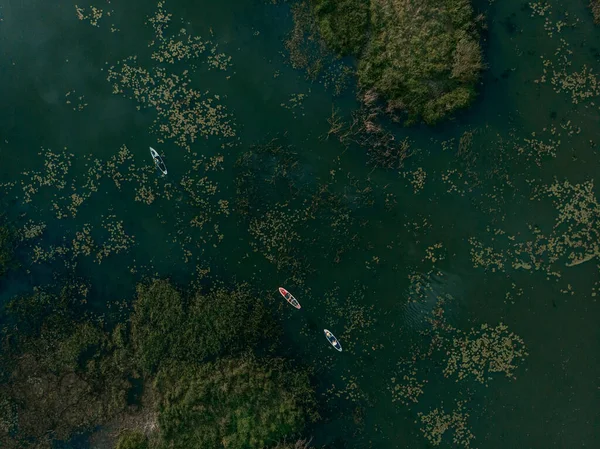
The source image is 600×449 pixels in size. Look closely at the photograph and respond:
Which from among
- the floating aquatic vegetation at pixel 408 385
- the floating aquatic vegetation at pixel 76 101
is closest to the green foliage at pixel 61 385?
the floating aquatic vegetation at pixel 76 101

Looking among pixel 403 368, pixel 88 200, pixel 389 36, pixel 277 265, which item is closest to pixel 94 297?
pixel 88 200

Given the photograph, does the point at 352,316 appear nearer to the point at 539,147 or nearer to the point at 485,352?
the point at 485,352

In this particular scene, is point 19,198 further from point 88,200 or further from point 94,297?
point 94,297

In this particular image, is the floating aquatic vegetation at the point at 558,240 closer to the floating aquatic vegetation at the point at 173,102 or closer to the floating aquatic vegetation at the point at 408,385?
the floating aquatic vegetation at the point at 408,385

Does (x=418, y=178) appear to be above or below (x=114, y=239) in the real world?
below

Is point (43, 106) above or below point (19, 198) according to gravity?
above

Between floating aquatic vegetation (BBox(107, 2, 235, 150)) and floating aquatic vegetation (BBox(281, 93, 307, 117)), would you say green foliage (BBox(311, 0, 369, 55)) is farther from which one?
floating aquatic vegetation (BBox(107, 2, 235, 150))

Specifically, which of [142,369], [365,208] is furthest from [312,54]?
[142,369]
